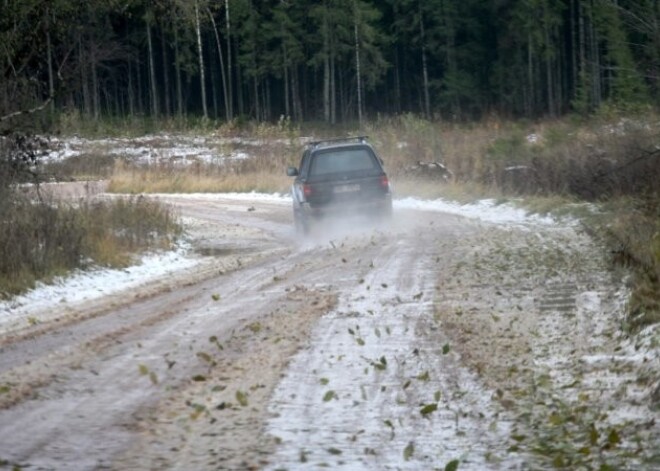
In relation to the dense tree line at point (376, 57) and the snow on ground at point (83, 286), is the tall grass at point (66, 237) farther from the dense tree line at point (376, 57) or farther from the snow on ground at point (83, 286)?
the dense tree line at point (376, 57)

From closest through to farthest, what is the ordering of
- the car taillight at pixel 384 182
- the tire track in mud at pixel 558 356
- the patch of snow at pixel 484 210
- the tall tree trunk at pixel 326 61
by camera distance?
the tire track in mud at pixel 558 356, the car taillight at pixel 384 182, the patch of snow at pixel 484 210, the tall tree trunk at pixel 326 61

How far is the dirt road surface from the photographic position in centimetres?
631

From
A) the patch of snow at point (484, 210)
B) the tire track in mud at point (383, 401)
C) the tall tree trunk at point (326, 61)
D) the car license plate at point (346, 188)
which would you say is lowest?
the patch of snow at point (484, 210)

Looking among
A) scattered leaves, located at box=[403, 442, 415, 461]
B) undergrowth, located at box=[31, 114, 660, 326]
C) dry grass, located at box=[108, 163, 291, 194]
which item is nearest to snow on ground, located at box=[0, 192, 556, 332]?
undergrowth, located at box=[31, 114, 660, 326]

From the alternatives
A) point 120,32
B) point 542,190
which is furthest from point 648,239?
point 120,32

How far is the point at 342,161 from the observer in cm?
2130

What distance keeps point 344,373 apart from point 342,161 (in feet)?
43.2

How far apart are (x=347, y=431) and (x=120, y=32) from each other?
7012 cm

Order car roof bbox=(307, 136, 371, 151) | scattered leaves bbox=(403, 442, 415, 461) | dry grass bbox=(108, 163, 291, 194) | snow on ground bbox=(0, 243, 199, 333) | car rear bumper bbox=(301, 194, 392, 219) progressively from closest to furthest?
1. scattered leaves bbox=(403, 442, 415, 461)
2. snow on ground bbox=(0, 243, 199, 333)
3. car rear bumper bbox=(301, 194, 392, 219)
4. car roof bbox=(307, 136, 371, 151)
5. dry grass bbox=(108, 163, 291, 194)

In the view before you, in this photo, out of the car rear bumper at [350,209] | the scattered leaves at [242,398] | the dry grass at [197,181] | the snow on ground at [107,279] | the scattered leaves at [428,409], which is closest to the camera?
the scattered leaves at [428,409]

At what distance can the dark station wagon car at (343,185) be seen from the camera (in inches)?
830

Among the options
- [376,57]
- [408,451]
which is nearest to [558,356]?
[408,451]

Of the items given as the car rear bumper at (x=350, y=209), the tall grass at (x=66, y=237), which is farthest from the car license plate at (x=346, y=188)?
the tall grass at (x=66, y=237)

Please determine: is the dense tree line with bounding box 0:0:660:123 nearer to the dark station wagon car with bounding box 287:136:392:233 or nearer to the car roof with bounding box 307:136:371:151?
the car roof with bounding box 307:136:371:151
